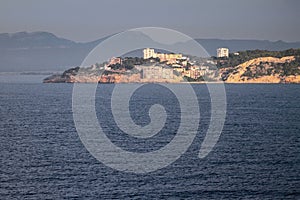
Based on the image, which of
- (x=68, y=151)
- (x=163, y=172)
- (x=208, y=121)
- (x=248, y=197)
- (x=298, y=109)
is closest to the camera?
(x=248, y=197)

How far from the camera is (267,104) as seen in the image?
4498 inches

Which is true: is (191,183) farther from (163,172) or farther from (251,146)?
(251,146)

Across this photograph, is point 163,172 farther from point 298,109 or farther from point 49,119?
point 298,109

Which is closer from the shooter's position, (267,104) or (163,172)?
(163,172)

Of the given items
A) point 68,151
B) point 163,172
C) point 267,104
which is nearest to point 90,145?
point 68,151

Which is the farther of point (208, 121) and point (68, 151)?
point (208, 121)

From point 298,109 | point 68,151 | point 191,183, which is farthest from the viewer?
point 298,109

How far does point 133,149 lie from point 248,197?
1837 cm

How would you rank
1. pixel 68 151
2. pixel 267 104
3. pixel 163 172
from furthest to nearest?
pixel 267 104, pixel 68 151, pixel 163 172

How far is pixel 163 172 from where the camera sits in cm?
4509

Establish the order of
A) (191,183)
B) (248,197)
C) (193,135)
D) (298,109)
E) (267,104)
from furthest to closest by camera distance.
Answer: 1. (267,104)
2. (298,109)
3. (193,135)
4. (191,183)
5. (248,197)

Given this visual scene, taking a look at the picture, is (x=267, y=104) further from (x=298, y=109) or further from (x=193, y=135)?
(x=193, y=135)

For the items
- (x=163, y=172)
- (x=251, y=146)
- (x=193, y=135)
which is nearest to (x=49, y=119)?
(x=193, y=135)

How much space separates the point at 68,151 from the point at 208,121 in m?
30.7
